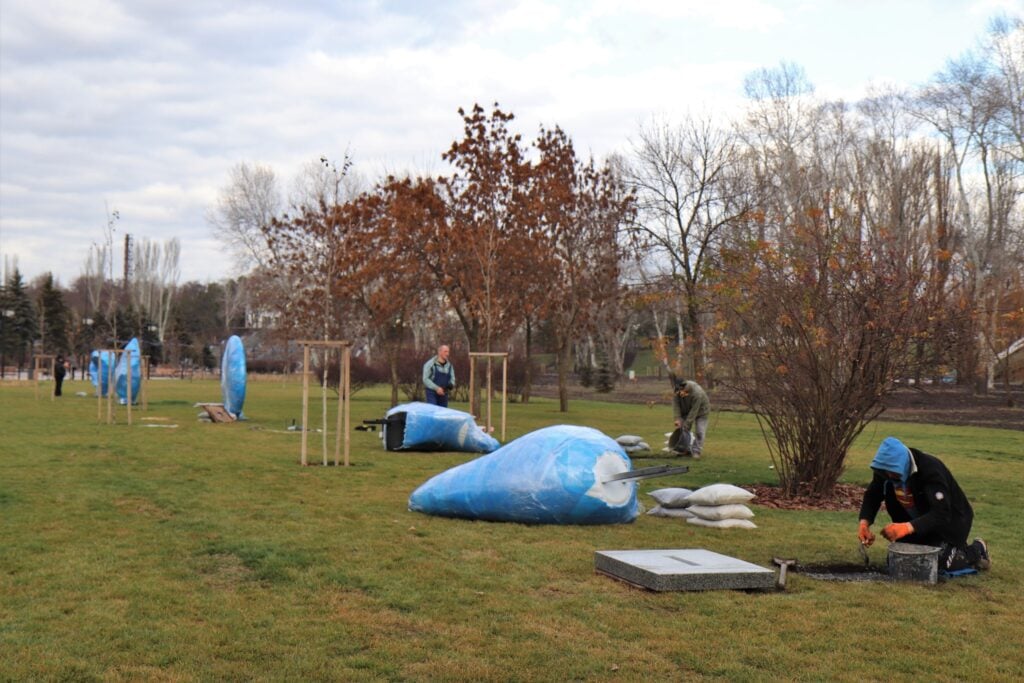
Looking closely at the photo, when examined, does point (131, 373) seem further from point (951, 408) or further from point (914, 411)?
point (951, 408)

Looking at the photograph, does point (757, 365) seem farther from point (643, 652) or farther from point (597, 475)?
point (643, 652)

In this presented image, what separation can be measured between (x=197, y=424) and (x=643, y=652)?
17.8 metres

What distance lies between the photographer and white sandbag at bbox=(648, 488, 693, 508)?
954cm

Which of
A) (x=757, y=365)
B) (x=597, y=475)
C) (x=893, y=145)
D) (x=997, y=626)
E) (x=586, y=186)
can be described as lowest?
(x=997, y=626)

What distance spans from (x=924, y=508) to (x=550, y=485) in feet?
10.4

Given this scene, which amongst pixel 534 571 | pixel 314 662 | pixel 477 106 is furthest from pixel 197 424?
→ pixel 314 662

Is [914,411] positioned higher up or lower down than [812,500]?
higher up

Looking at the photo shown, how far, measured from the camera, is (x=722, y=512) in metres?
9.02

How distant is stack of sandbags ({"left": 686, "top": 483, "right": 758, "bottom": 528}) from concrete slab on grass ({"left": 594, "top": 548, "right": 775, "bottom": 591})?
219 cm

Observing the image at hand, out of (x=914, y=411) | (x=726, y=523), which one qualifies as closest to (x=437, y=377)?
(x=726, y=523)

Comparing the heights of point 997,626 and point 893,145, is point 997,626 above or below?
below

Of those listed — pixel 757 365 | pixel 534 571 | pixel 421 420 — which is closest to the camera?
pixel 534 571

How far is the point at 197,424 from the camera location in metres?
21.1

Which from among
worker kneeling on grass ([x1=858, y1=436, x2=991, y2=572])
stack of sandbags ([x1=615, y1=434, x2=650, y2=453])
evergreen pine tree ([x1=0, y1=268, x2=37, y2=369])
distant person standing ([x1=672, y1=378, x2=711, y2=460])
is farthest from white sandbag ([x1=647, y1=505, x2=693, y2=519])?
evergreen pine tree ([x1=0, y1=268, x2=37, y2=369])
